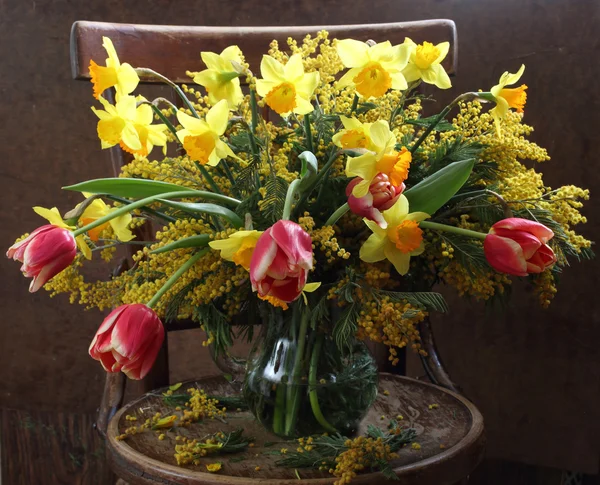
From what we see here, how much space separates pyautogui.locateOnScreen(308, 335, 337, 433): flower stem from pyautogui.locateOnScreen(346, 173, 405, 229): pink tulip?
8.4 inches

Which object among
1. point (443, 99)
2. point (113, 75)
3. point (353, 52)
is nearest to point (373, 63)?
point (353, 52)

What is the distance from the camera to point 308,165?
0.56 metres

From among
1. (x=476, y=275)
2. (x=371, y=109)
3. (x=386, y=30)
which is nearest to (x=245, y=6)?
(x=386, y=30)

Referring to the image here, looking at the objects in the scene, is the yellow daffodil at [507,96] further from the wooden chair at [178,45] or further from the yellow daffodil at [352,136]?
the wooden chair at [178,45]

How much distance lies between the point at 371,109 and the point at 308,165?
6.1 inches

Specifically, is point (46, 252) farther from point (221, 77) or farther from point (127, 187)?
point (221, 77)

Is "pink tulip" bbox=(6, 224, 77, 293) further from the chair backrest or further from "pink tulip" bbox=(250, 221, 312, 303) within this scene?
the chair backrest

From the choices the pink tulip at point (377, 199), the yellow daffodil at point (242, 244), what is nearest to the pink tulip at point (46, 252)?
the yellow daffodil at point (242, 244)

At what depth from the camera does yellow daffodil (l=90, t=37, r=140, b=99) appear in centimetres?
62

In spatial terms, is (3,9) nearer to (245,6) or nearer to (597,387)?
(245,6)

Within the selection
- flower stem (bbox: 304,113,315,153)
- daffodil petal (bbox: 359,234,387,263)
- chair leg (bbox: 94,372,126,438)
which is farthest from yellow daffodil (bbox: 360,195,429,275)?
chair leg (bbox: 94,372,126,438)

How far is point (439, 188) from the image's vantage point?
60cm

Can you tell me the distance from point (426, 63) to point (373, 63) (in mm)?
66

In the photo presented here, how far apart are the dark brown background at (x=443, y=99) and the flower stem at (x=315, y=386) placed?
2.03ft
